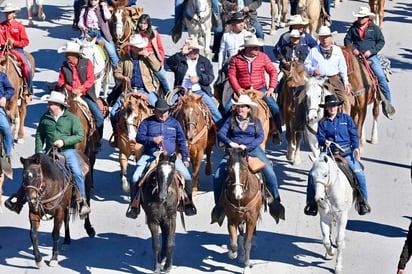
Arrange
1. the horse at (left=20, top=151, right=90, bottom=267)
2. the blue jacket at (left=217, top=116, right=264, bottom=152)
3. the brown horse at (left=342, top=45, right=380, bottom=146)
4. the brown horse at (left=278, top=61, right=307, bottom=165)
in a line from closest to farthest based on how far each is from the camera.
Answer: the horse at (left=20, top=151, right=90, bottom=267) < the blue jacket at (left=217, top=116, right=264, bottom=152) < the brown horse at (left=278, top=61, right=307, bottom=165) < the brown horse at (left=342, top=45, right=380, bottom=146)

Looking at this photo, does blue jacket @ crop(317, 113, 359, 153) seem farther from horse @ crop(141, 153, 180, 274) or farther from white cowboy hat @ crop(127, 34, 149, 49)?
white cowboy hat @ crop(127, 34, 149, 49)

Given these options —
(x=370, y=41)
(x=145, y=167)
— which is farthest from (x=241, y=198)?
(x=370, y=41)

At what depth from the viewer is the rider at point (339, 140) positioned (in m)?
20.8

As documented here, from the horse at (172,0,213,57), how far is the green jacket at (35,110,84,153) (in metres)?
9.45

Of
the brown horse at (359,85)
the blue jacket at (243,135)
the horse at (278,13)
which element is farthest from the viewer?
the horse at (278,13)

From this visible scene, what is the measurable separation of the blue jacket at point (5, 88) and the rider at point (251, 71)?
3875 millimetres

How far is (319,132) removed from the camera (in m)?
21.0

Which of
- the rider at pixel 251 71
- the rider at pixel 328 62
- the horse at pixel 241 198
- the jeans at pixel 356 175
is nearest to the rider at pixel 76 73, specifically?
the rider at pixel 251 71

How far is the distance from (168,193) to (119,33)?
10243 millimetres

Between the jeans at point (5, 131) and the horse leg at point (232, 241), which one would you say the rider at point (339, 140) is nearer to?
the horse leg at point (232, 241)

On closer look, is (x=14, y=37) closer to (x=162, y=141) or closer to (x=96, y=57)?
(x=96, y=57)

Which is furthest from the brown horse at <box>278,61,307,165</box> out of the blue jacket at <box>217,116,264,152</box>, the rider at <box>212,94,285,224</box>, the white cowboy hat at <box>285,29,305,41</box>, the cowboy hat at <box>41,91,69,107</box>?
the cowboy hat at <box>41,91,69,107</box>

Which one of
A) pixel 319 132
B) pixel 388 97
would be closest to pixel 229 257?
pixel 319 132

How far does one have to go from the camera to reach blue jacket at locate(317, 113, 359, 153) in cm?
2081
